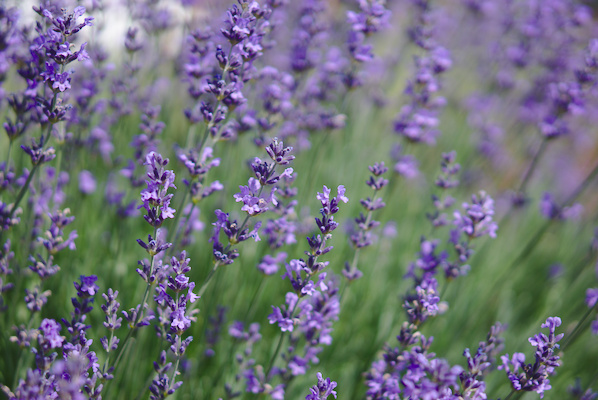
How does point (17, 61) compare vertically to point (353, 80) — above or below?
below

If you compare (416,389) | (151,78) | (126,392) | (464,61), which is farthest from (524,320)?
(464,61)

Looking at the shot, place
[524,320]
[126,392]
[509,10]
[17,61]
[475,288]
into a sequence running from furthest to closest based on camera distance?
[509,10] < [524,320] < [475,288] < [17,61] < [126,392]

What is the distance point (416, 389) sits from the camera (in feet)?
6.13

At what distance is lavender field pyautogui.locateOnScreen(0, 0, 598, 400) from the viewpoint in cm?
211

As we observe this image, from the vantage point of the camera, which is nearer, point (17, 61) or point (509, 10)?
point (17, 61)

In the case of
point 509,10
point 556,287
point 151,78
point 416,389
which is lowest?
point 416,389

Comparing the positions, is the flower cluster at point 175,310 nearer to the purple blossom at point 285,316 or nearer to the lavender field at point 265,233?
the lavender field at point 265,233

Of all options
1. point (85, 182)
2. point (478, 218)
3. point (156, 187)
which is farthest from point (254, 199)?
point (85, 182)

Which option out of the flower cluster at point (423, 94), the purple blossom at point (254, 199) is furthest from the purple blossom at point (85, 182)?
the flower cluster at point (423, 94)

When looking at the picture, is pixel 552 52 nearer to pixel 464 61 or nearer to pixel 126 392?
pixel 464 61

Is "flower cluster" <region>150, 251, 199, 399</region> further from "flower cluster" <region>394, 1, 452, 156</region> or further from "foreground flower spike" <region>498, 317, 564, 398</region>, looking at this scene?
"flower cluster" <region>394, 1, 452, 156</region>

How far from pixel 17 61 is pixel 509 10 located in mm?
6257

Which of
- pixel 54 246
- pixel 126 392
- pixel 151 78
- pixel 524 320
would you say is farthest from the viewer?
pixel 151 78

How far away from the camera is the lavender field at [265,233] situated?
2113mm
